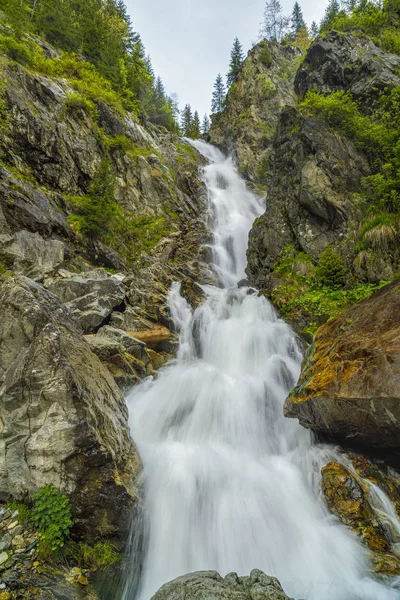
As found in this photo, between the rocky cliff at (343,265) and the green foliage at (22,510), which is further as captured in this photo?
the rocky cliff at (343,265)

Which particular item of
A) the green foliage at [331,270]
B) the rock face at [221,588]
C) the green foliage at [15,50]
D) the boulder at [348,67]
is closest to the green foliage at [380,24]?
the boulder at [348,67]

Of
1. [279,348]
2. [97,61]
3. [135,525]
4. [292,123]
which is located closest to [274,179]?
[292,123]

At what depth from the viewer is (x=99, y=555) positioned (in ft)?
14.9

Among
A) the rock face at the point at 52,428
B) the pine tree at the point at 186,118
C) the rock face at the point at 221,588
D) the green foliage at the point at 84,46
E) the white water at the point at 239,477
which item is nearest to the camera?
the rock face at the point at 221,588

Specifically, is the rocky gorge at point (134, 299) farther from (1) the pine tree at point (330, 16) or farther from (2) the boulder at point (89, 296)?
(1) the pine tree at point (330, 16)

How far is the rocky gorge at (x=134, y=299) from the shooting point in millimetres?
4617

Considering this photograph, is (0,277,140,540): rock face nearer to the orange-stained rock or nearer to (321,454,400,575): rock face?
(321,454,400,575): rock face

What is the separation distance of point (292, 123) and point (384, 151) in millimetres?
5798

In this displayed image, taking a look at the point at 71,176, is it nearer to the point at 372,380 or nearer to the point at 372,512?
the point at 372,380

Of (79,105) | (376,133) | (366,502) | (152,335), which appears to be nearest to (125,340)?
(152,335)

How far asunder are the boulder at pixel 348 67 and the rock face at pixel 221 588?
18.9 metres

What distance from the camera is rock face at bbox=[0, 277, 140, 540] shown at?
180 inches

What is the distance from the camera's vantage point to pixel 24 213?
12.8 metres

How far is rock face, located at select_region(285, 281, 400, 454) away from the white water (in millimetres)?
1100
